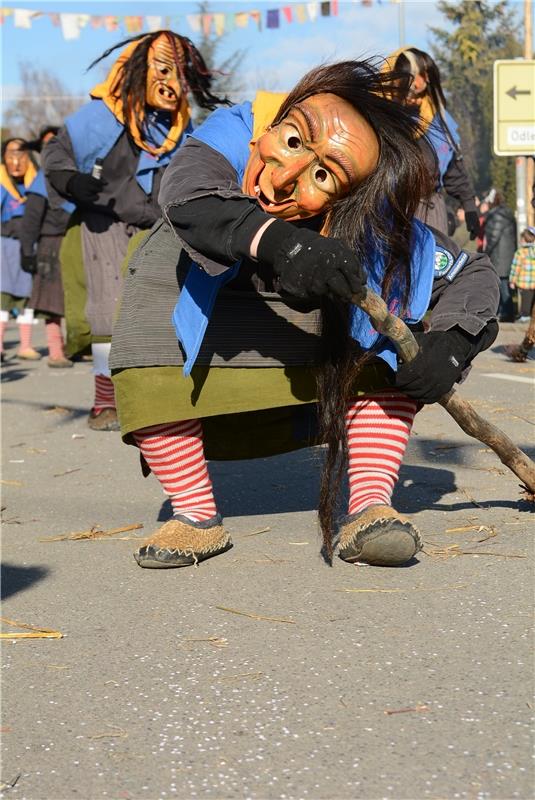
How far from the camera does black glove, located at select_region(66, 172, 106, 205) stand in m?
5.82

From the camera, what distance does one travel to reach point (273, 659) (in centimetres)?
266

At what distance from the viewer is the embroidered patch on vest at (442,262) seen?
3.43m

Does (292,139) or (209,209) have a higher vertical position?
(292,139)

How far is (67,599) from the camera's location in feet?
10.6

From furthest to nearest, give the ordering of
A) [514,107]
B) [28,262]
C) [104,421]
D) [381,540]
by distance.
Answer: [514,107] → [28,262] → [104,421] → [381,540]

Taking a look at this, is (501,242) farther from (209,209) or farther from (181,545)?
(209,209)

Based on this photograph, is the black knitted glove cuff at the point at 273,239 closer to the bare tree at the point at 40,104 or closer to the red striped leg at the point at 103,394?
the red striped leg at the point at 103,394

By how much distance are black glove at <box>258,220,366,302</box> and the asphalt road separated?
29.5 inches

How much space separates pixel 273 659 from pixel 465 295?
4.07 ft

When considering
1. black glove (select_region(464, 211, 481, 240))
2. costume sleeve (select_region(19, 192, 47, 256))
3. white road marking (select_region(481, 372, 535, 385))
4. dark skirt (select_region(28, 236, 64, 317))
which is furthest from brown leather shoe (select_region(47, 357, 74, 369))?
black glove (select_region(464, 211, 481, 240))

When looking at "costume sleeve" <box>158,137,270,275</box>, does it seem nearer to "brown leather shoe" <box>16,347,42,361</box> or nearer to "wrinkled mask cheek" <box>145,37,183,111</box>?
"wrinkled mask cheek" <box>145,37,183,111</box>

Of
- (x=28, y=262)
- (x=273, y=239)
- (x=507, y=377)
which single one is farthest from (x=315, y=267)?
(x=28, y=262)

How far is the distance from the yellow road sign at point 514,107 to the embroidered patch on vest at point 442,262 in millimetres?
10257

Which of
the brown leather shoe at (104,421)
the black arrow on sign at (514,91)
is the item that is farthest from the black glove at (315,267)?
the black arrow on sign at (514,91)
